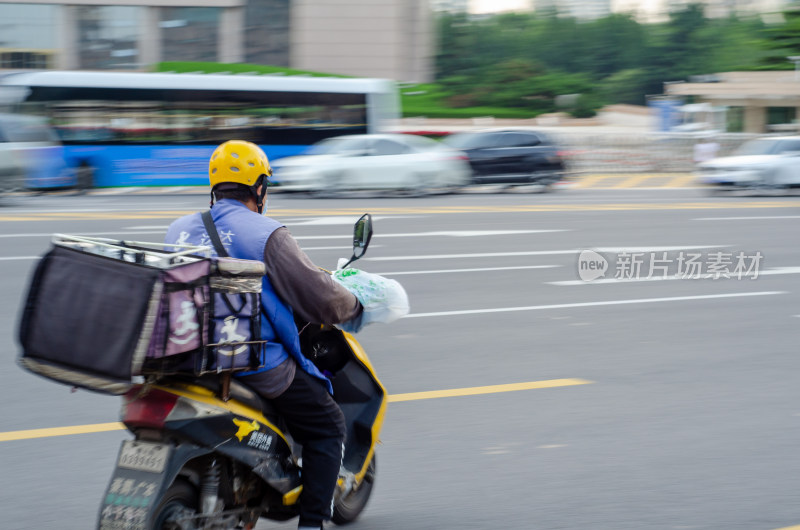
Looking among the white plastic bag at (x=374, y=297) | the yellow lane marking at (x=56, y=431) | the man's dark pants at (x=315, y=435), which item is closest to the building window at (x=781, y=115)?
the yellow lane marking at (x=56, y=431)

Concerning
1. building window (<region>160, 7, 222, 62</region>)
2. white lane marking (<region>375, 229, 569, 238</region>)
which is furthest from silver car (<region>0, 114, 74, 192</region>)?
building window (<region>160, 7, 222, 62</region>)

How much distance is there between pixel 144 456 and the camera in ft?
10.2

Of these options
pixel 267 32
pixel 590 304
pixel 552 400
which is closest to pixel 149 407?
pixel 552 400

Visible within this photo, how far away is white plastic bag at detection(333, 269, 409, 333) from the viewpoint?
3586 millimetres

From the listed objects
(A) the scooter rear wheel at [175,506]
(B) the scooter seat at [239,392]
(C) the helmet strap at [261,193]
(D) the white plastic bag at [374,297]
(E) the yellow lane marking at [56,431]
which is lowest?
(E) the yellow lane marking at [56,431]

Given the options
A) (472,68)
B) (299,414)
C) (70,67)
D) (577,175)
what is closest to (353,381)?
(299,414)

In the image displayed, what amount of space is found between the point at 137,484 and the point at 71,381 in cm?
38

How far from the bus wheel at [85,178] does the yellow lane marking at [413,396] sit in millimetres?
19622

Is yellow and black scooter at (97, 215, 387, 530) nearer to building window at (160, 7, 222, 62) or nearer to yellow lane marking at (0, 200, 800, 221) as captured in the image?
yellow lane marking at (0, 200, 800, 221)

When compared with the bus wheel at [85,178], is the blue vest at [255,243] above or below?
above

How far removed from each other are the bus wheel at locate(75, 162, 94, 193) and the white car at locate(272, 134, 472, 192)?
470 centimetres

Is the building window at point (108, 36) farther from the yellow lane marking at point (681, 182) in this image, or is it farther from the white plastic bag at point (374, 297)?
the white plastic bag at point (374, 297)

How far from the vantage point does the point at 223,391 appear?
3.22 metres

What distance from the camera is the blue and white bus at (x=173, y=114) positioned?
24234 mm
